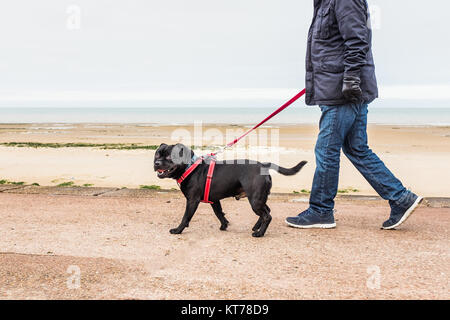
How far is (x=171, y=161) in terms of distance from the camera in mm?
4465

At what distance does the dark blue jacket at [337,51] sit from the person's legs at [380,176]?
11.1 inches

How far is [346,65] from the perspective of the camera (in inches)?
167

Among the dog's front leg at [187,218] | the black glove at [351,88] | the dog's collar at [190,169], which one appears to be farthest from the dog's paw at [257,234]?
the black glove at [351,88]

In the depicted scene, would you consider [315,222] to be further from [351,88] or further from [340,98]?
[351,88]

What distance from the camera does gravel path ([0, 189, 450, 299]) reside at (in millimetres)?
2979

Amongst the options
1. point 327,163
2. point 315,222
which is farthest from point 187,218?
point 327,163

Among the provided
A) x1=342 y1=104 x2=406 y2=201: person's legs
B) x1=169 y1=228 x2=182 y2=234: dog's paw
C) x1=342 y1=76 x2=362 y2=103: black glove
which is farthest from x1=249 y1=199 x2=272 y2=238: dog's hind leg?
x1=342 y1=76 x2=362 y2=103: black glove

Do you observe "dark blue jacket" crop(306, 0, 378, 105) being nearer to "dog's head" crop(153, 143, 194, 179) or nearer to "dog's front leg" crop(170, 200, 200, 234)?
"dog's head" crop(153, 143, 194, 179)

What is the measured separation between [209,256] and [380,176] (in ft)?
6.02

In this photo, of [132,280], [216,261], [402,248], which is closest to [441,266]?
[402,248]

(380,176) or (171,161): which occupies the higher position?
(171,161)

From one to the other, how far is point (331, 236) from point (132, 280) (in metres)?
1.93

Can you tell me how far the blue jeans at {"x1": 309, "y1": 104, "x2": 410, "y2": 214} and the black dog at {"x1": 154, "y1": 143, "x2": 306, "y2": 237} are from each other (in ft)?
0.99
